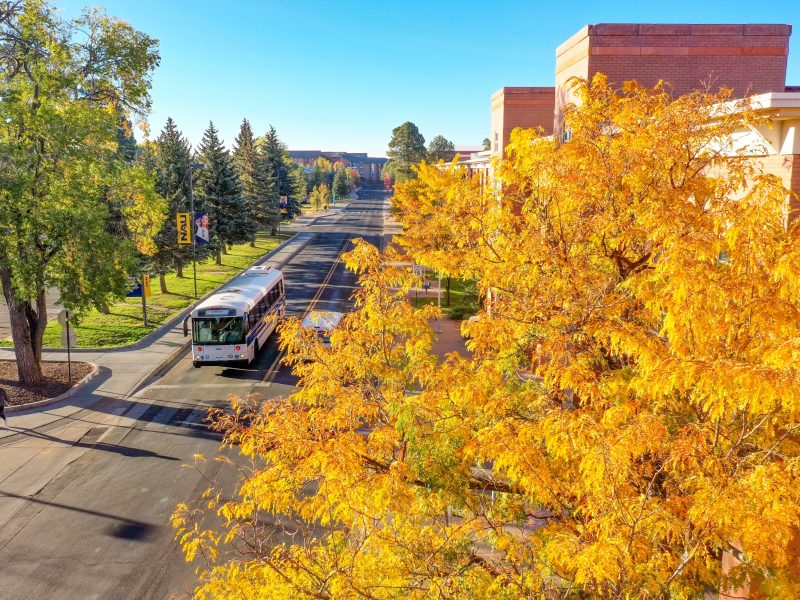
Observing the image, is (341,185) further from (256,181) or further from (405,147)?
(256,181)

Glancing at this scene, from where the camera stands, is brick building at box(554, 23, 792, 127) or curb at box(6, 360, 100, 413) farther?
brick building at box(554, 23, 792, 127)

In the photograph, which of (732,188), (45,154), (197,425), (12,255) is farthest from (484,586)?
(45,154)

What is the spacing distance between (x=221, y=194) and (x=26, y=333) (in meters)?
26.2

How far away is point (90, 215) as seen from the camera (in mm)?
16766

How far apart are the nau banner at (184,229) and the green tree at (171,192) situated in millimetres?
1600

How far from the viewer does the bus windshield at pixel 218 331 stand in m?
20.6

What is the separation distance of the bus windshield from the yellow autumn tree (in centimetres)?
1207

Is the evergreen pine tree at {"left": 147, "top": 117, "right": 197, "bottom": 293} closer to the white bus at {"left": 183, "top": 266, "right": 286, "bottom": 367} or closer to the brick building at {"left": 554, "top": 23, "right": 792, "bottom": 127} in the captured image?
the white bus at {"left": 183, "top": 266, "right": 286, "bottom": 367}

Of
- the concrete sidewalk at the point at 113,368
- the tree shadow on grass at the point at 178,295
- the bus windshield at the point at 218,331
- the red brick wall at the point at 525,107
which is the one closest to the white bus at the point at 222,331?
the bus windshield at the point at 218,331

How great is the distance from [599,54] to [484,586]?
17409 millimetres

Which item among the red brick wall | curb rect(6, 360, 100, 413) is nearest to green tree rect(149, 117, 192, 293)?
curb rect(6, 360, 100, 413)

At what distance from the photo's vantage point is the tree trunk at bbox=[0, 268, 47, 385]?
61.8 feet

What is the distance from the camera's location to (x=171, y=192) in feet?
120

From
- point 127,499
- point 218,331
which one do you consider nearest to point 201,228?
point 218,331
